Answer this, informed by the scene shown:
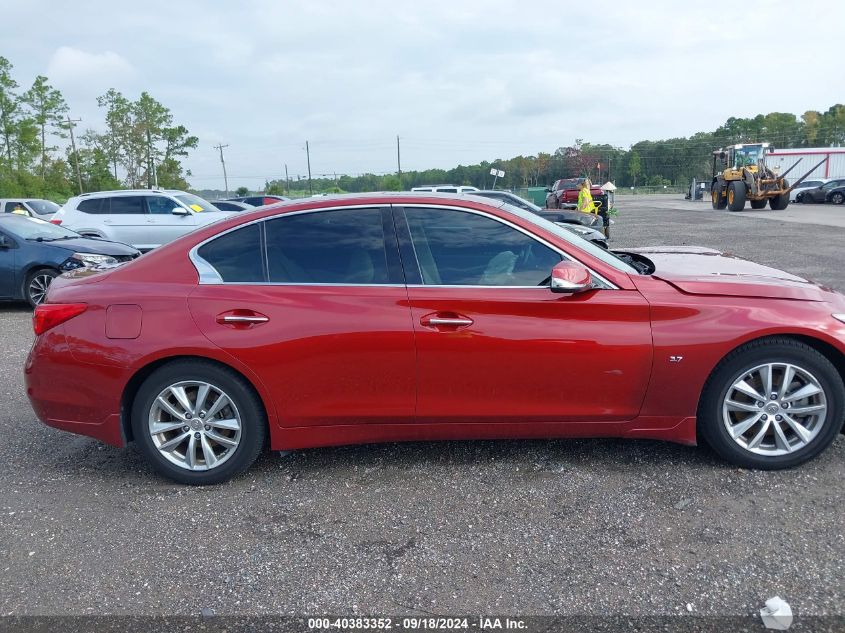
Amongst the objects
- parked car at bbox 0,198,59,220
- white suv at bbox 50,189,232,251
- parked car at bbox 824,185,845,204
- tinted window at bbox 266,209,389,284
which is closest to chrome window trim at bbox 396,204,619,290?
tinted window at bbox 266,209,389,284

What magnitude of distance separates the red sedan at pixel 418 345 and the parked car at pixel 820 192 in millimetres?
40058

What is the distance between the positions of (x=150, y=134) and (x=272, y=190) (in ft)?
44.5

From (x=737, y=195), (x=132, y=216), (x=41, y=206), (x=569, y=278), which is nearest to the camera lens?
(x=569, y=278)

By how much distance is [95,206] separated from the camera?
14.8 metres

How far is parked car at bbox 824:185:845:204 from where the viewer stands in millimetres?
36781

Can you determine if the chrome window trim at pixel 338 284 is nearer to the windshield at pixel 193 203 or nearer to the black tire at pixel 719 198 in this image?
the windshield at pixel 193 203

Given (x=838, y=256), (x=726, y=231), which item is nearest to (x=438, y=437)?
(x=838, y=256)

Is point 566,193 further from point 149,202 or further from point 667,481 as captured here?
point 667,481

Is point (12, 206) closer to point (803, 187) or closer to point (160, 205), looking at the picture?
point (160, 205)

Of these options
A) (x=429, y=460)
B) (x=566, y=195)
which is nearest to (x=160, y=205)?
(x=429, y=460)

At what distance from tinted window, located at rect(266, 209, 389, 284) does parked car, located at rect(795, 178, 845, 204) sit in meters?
41.1

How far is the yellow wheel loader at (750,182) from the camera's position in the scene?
30625mm

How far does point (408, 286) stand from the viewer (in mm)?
3596

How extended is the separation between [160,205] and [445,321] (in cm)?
1306
